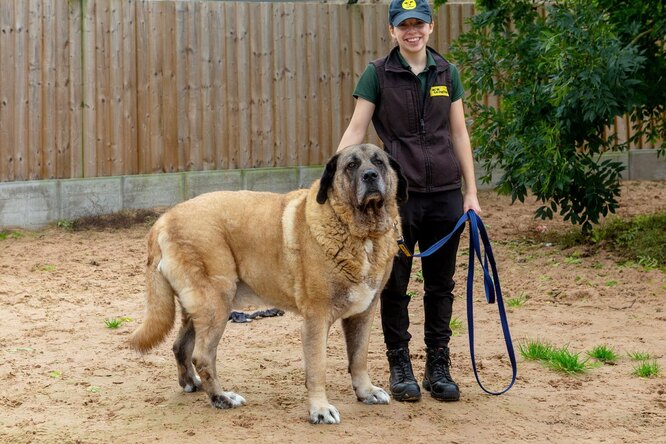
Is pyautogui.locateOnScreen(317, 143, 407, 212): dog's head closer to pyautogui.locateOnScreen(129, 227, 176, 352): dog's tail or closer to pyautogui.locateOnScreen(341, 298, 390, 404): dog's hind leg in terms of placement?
pyautogui.locateOnScreen(341, 298, 390, 404): dog's hind leg

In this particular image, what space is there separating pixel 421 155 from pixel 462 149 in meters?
0.38

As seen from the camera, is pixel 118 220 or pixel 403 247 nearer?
pixel 403 247

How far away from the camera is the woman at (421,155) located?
576 cm

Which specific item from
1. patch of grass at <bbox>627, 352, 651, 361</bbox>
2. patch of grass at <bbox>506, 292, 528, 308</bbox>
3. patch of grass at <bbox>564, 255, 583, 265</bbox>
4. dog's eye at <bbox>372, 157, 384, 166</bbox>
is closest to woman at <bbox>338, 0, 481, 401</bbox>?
dog's eye at <bbox>372, 157, 384, 166</bbox>

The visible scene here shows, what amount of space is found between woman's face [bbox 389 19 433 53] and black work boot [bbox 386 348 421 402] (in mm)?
1882

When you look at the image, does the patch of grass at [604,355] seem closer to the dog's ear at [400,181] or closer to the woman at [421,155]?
the woman at [421,155]

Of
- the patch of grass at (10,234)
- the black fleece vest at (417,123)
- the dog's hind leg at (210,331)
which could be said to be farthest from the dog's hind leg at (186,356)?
the patch of grass at (10,234)

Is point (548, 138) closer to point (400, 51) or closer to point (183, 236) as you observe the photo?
point (400, 51)

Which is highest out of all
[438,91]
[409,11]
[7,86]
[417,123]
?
[409,11]

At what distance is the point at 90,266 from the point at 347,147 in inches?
211

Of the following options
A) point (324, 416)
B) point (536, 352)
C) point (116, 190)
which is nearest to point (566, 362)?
point (536, 352)

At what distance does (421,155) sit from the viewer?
227 inches

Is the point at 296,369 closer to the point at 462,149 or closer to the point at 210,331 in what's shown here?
the point at 210,331

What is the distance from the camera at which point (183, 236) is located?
572cm
